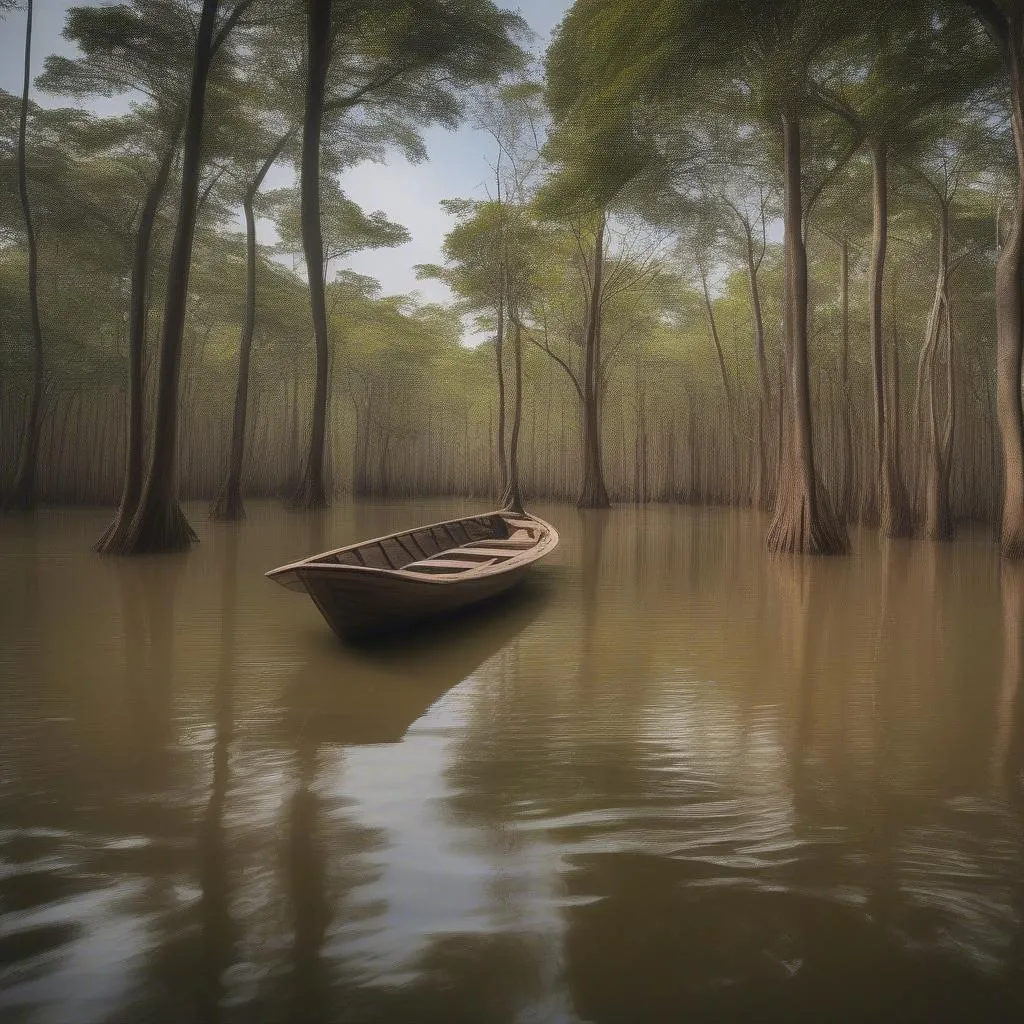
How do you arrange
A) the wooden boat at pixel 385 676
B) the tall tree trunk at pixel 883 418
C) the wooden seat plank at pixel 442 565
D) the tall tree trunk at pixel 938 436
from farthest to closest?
the tall tree trunk at pixel 883 418, the tall tree trunk at pixel 938 436, the wooden seat plank at pixel 442 565, the wooden boat at pixel 385 676

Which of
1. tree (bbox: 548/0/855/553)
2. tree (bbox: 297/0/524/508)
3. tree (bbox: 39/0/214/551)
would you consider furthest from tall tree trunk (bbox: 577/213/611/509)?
tree (bbox: 39/0/214/551)

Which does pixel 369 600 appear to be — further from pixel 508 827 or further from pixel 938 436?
pixel 938 436

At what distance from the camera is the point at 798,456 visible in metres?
7.44

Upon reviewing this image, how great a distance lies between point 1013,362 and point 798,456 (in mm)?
2250

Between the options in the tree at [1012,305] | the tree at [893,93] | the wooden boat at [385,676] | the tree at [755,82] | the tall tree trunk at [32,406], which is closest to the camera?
the wooden boat at [385,676]

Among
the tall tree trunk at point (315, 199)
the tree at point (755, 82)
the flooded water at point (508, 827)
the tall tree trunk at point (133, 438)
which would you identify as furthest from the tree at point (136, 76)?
the tree at point (755, 82)

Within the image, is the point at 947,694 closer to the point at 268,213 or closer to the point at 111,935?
the point at 111,935

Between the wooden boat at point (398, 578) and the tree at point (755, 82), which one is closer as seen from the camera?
the wooden boat at point (398, 578)

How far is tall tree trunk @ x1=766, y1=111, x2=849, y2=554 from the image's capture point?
7234 mm

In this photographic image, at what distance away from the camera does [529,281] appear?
15.1 m

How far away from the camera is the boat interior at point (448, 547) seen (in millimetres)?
4059

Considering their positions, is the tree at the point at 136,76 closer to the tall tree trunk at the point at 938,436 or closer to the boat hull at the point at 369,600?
the boat hull at the point at 369,600

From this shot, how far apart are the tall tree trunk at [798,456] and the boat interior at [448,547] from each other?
3048mm

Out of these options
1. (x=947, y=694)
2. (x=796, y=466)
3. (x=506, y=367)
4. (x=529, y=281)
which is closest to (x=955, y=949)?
(x=947, y=694)
